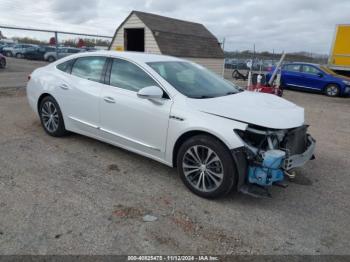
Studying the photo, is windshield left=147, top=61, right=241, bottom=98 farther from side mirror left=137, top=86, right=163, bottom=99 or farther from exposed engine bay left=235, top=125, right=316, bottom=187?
exposed engine bay left=235, top=125, right=316, bottom=187

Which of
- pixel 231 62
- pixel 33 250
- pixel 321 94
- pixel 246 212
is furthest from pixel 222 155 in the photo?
pixel 231 62

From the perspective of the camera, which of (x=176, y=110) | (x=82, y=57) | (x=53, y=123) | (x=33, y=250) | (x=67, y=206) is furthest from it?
(x=53, y=123)

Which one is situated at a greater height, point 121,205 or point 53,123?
point 53,123

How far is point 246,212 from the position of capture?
11.1 ft

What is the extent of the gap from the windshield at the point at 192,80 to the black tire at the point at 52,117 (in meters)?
2.00

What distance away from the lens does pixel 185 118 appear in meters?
3.57

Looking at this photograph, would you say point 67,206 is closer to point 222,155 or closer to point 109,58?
point 222,155

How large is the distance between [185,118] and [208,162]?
0.57 m

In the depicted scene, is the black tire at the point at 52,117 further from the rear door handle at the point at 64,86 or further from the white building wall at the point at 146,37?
the white building wall at the point at 146,37

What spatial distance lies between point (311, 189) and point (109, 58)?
3.38 m

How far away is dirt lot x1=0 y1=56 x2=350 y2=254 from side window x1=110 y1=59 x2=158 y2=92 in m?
1.14

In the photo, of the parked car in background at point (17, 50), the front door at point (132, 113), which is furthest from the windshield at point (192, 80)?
the parked car in background at point (17, 50)

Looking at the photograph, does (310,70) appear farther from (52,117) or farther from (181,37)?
(52,117)

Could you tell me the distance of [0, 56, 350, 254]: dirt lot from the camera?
2773 millimetres
